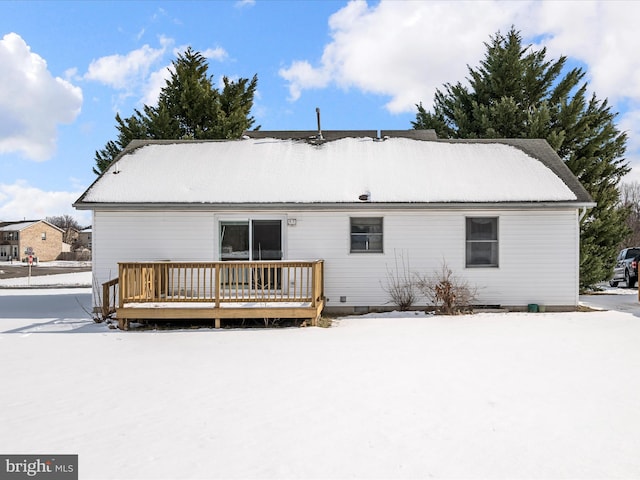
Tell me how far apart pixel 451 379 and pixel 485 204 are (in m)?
6.06

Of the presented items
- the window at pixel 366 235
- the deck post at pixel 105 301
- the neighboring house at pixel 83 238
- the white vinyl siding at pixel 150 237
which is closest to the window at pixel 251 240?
the white vinyl siding at pixel 150 237

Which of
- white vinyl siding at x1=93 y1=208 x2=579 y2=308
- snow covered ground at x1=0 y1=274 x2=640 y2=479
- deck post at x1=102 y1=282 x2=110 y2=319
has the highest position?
white vinyl siding at x1=93 y1=208 x2=579 y2=308

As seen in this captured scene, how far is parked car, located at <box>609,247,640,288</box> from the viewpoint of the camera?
18.2 m

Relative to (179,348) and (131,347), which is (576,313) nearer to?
(179,348)

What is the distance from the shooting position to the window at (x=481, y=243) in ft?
35.3

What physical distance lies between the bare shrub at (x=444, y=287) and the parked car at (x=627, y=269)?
38.5ft

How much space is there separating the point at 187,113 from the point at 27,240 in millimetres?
51822

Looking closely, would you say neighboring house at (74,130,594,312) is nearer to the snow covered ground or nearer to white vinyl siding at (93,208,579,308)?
white vinyl siding at (93,208,579,308)

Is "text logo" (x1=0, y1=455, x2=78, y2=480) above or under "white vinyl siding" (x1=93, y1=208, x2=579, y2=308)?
under

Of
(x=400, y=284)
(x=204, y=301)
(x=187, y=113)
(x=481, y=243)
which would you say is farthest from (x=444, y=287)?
(x=187, y=113)

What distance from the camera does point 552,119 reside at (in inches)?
733

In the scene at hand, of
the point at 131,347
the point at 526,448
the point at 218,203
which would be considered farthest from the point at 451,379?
the point at 218,203

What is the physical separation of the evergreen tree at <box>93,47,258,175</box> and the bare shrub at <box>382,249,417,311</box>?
45.3 feet

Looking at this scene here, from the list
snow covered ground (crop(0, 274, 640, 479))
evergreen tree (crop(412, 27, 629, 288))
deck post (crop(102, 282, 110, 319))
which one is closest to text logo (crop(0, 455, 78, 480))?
snow covered ground (crop(0, 274, 640, 479))
